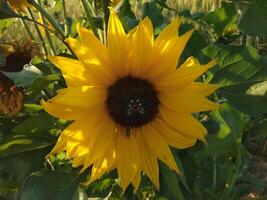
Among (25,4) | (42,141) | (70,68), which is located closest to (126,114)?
(70,68)

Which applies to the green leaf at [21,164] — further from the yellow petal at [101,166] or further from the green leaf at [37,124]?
the yellow petal at [101,166]

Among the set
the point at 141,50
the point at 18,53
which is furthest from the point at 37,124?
the point at 141,50

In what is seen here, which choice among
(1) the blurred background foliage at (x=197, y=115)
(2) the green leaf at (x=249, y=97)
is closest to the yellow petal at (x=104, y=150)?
(1) the blurred background foliage at (x=197, y=115)

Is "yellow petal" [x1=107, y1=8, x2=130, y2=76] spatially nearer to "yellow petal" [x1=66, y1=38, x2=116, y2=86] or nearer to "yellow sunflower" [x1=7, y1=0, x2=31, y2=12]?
"yellow petal" [x1=66, y1=38, x2=116, y2=86]

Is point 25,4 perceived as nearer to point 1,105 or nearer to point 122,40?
point 1,105

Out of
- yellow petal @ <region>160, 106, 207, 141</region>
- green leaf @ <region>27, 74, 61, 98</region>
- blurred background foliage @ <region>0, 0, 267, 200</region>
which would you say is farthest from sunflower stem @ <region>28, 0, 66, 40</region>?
A: yellow petal @ <region>160, 106, 207, 141</region>

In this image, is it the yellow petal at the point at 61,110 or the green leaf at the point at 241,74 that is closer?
the yellow petal at the point at 61,110

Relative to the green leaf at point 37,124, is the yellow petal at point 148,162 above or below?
below
